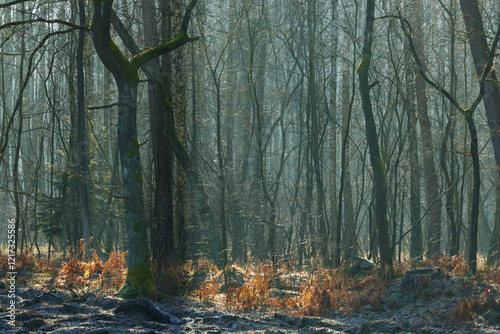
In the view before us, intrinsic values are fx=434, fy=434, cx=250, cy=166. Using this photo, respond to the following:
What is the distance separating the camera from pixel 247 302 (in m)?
6.94

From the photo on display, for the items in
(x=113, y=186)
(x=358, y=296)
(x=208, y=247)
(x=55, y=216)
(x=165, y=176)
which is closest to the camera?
(x=358, y=296)

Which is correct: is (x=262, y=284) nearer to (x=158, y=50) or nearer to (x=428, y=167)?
(x=158, y=50)

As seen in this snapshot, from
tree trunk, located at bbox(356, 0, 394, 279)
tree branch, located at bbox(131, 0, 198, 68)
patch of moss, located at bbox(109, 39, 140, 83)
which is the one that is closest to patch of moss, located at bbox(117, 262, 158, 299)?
patch of moss, located at bbox(109, 39, 140, 83)

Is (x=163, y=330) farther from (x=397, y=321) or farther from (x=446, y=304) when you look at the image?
(x=446, y=304)

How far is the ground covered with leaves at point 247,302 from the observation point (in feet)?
18.6

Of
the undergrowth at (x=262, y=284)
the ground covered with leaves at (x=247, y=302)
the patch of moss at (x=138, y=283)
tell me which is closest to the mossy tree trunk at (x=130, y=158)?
the patch of moss at (x=138, y=283)

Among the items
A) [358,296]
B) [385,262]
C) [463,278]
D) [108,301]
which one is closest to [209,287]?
[108,301]

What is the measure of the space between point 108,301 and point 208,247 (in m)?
4.57

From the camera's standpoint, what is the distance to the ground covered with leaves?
5.66 meters

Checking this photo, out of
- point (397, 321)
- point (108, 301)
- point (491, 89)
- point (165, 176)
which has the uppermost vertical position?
point (491, 89)

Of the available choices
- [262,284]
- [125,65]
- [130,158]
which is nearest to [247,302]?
[262,284]

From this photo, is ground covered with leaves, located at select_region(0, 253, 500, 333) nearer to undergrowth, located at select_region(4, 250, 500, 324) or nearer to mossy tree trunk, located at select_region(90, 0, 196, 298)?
undergrowth, located at select_region(4, 250, 500, 324)

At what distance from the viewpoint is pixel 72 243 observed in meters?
13.2

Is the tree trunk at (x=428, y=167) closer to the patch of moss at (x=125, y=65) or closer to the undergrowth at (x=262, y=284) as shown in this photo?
the undergrowth at (x=262, y=284)
